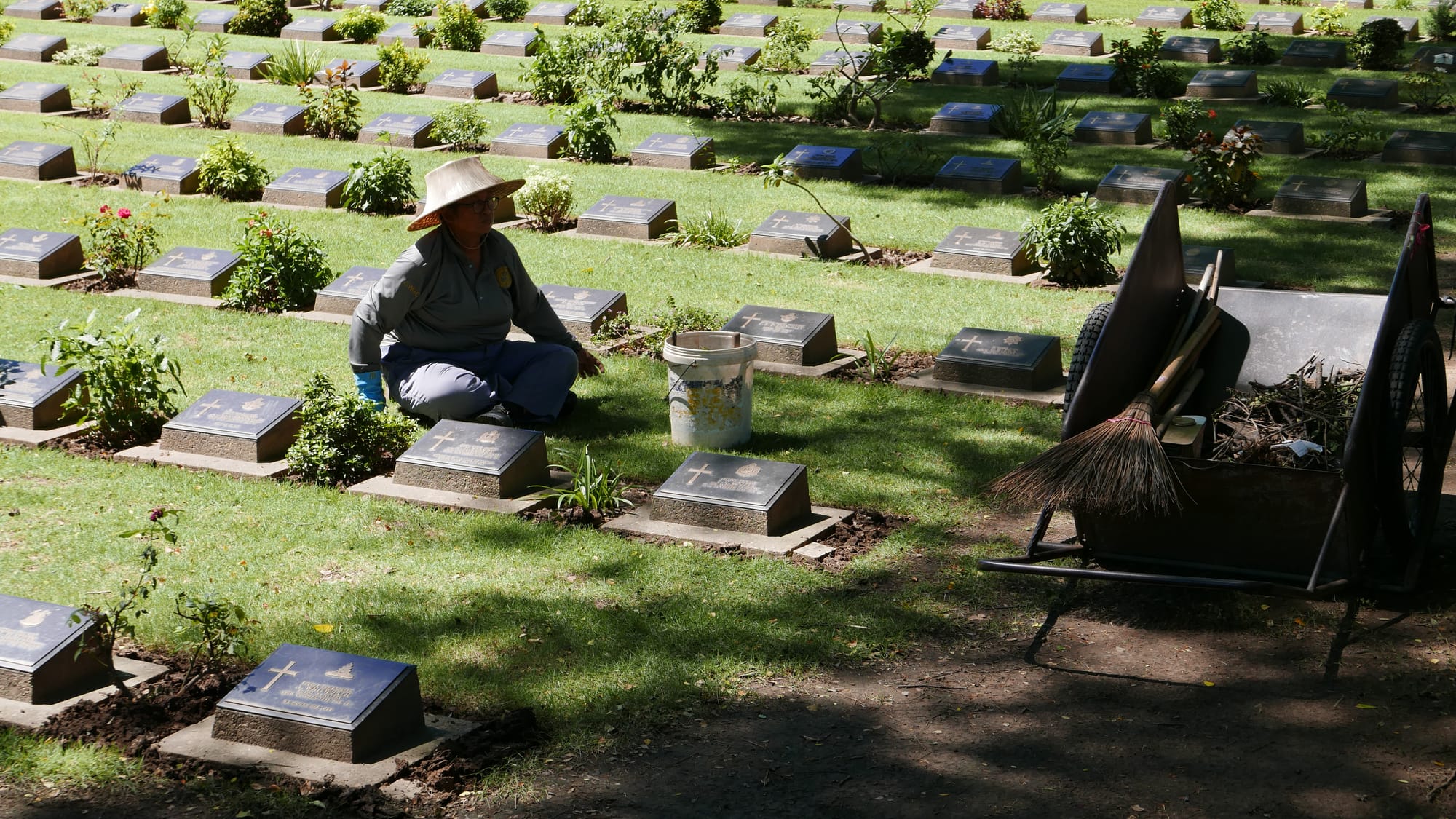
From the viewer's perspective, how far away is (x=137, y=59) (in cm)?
1978

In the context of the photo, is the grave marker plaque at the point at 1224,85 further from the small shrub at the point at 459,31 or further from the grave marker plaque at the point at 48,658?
the grave marker plaque at the point at 48,658

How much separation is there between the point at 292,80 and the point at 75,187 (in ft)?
16.8

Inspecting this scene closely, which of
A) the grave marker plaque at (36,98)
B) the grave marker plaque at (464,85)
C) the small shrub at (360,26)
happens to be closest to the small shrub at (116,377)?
the grave marker plaque at (464,85)

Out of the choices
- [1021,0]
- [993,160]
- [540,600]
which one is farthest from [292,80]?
[540,600]

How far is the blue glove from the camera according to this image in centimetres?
738

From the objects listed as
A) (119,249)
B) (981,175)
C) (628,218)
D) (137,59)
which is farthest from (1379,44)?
(137,59)

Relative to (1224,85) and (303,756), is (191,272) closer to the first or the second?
(303,756)

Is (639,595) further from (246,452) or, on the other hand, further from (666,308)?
(666,308)

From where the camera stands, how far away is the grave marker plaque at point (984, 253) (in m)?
10.6

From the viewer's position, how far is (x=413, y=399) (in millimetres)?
7500

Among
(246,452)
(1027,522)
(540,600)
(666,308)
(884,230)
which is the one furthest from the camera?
(884,230)

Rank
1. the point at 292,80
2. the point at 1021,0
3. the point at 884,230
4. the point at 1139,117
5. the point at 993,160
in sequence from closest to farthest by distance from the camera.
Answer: the point at 884,230, the point at 993,160, the point at 1139,117, the point at 292,80, the point at 1021,0

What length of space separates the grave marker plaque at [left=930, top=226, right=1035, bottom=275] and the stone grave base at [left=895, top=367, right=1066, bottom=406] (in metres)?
2.40

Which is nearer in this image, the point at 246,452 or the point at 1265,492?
the point at 1265,492
